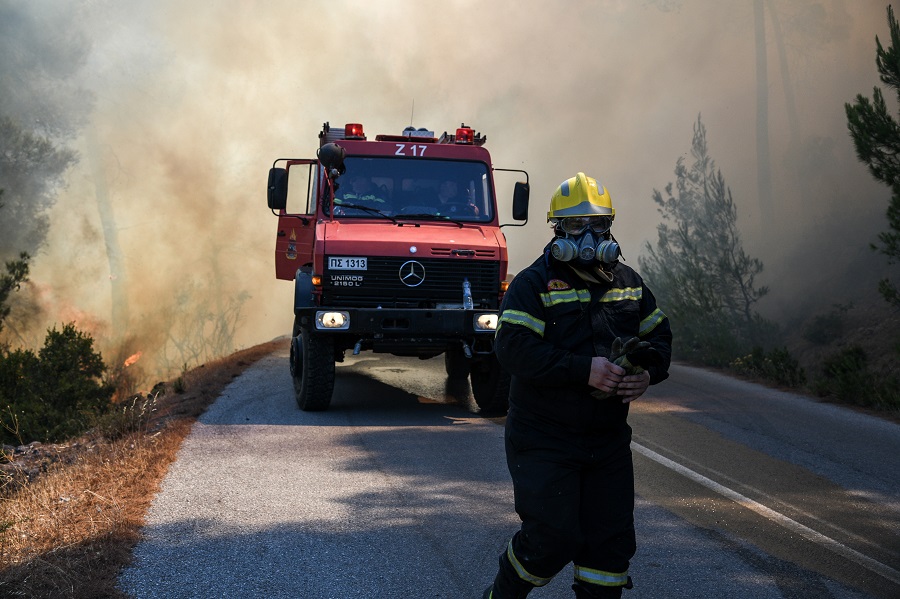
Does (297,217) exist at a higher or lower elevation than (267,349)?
higher

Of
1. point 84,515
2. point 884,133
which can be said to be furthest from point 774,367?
point 84,515

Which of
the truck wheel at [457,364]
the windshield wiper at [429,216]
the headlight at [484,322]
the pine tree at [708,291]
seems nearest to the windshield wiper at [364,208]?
the windshield wiper at [429,216]

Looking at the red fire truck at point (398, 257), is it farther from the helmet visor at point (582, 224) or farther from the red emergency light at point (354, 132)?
the helmet visor at point (582, 224)

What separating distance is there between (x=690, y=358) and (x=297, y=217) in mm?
9231

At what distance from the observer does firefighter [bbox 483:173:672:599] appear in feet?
10.6

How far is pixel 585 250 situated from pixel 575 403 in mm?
542

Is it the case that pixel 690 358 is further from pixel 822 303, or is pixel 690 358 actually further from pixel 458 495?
pixel 458 495

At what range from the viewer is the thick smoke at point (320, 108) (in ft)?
112

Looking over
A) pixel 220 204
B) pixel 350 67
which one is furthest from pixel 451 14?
pixel 220 204

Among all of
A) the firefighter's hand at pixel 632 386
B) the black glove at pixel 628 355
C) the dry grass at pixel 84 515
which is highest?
the black glove at pixel 628 355

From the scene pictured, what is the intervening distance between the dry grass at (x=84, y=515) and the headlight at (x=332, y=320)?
1.48 m

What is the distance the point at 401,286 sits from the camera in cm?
864

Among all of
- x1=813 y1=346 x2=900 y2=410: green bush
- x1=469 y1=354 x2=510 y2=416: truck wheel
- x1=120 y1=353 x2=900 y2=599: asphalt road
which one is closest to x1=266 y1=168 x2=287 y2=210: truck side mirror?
x1=120 y1=353 x2=900 y2=599: asphalt road

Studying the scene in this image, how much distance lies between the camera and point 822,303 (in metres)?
21.3
